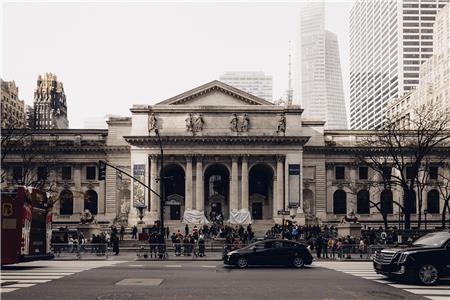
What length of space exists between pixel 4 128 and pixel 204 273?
49233 mm

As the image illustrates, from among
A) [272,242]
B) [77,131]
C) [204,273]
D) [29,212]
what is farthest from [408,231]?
[77,131]

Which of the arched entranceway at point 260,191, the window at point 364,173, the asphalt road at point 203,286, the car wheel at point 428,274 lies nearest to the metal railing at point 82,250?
the asphalt road at point 203,286

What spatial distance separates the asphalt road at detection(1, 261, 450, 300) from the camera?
16.9 metres

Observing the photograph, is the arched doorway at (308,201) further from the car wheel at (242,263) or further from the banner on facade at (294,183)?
the car wheel at (242,263)

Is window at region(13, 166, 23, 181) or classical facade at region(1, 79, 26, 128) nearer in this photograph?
window at region(13, 166, 23, 181)

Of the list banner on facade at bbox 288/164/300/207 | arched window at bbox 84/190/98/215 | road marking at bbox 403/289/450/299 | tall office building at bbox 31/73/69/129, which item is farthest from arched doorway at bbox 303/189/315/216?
tall office building at bbox 31/73/69/129

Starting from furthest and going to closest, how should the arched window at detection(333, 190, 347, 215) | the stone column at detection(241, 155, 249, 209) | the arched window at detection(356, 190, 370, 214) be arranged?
the arched window at detection(333, 190, 347, 215), the arched window at detection(356, 190, 370, 214), the stone column at detection(241, 155, 249, 209)

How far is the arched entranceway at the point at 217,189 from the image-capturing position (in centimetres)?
7825

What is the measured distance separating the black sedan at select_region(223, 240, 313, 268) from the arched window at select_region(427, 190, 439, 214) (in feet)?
185

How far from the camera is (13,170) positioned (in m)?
78.9

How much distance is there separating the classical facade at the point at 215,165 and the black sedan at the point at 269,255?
4269 centimetres

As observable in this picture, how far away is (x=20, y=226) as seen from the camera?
23.8 metres

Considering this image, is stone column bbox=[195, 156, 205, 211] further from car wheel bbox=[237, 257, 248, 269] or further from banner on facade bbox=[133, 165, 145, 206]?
car wheel bbox=[237, 257, 248, 269]

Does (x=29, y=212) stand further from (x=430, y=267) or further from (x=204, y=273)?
(x=430, y=267)
